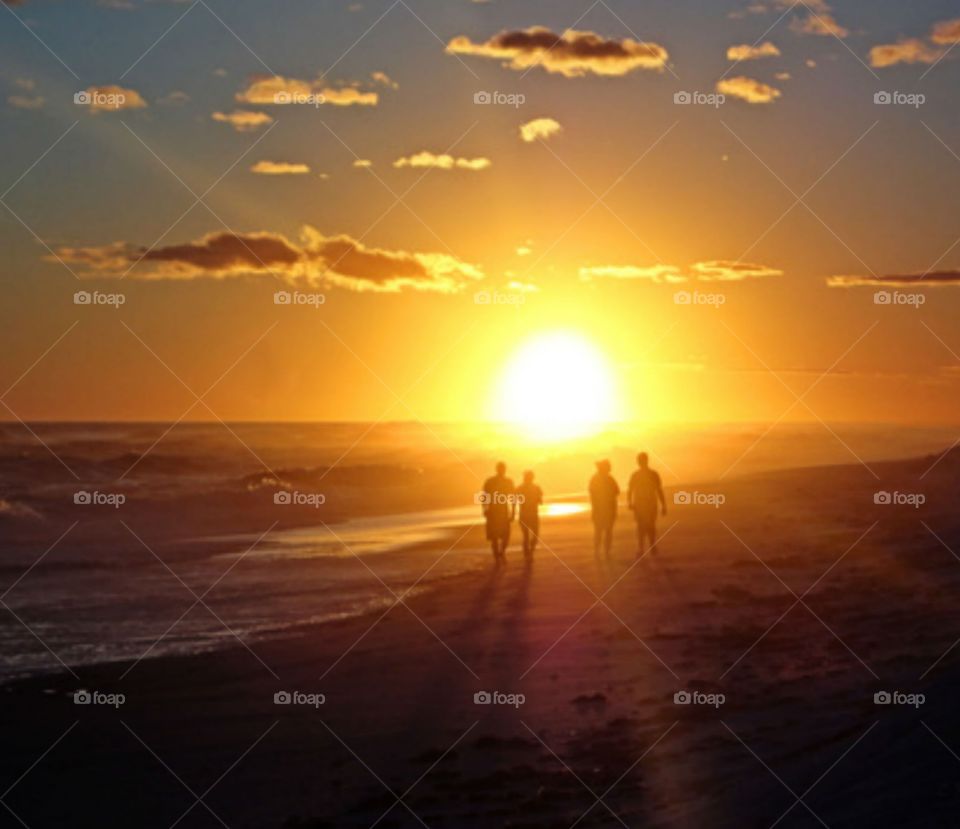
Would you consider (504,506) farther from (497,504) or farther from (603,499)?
(603,499)

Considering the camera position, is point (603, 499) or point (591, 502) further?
point (603, 499)

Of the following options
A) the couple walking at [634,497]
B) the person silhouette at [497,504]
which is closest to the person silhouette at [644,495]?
the couple walking at [634,497]

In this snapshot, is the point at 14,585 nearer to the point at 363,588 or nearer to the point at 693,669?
the point at 363,588

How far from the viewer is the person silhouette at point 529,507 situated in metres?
21.9

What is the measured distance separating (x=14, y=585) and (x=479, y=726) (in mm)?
12324

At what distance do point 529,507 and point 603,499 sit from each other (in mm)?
1403

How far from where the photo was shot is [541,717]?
1085cm

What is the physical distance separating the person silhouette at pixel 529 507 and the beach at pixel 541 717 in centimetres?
355

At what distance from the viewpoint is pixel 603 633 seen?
14.6 metres

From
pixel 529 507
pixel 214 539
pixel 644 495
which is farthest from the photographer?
pixel 214 539

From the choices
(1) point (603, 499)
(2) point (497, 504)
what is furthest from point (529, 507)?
(1) point (603, 499)

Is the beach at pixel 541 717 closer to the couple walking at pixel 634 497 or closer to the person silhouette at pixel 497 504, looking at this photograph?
the person silhouette at pixel 497 504

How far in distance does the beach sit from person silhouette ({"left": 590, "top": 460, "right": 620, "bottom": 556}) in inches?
140

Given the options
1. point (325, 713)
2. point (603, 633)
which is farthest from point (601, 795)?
point (603, 633)
